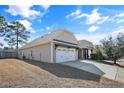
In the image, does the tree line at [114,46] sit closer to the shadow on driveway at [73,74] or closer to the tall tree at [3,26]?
the shadow on driveway at [73,74]

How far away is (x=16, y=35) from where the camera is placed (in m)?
31.4

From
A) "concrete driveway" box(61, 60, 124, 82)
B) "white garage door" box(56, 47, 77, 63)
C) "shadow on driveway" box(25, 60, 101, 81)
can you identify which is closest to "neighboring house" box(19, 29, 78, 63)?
"white garage door" box(56, 47, 77, 63)

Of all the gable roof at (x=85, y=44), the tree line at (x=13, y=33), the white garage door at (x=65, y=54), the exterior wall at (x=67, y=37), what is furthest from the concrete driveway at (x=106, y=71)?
the tree line at (x=13, y=33)

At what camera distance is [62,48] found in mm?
17234

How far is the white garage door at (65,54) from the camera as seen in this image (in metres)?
16.5

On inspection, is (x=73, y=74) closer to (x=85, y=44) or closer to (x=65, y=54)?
(x=65, y=54)

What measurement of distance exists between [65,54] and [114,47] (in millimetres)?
5863

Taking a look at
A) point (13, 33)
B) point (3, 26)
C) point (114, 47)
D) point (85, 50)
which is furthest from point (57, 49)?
point (13, 33)

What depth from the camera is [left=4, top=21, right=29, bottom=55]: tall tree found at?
29734 millimetres

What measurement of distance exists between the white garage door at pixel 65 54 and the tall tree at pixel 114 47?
3.89 metres

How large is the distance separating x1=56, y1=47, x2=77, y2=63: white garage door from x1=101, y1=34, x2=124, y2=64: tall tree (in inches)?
153
